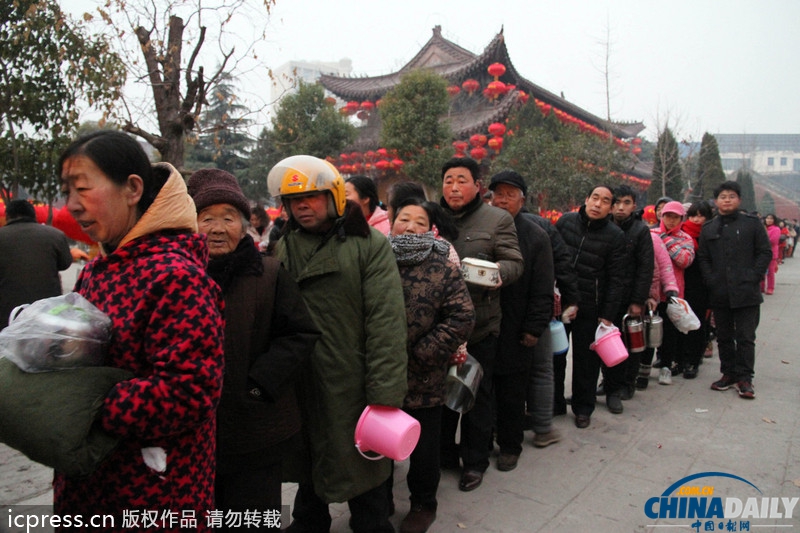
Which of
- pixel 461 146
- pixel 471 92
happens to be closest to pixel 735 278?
pixel 461 146

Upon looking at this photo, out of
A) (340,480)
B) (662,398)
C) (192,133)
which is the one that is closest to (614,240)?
(662,398)

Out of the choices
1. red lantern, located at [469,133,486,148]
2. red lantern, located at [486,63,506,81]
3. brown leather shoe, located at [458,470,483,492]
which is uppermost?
red lantern, located at [486,63,506,81]

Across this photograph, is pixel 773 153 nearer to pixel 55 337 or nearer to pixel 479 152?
pixel 479 152

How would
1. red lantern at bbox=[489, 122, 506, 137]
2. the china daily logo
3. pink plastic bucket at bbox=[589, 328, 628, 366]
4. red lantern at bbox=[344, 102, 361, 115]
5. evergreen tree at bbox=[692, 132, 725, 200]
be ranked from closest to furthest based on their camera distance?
the china daily logo, pink plastic bucket at bbox=[589, 328, 628, 366], red lantern at bbox=[489, 122, 506, 137], evergreen tree at bbox=[692, 132, 725, 200], red lantern at bbox=[344, 102, 361, 115]

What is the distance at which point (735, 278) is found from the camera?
14.4 ft

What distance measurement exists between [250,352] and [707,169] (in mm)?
24781

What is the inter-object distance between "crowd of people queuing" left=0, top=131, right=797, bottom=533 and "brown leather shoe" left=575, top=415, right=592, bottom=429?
17 mm

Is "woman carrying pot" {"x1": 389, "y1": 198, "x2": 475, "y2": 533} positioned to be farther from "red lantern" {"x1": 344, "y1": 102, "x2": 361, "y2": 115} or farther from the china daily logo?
"red lantern" {"x1": 344, "y1": 102, "x2": 361, "y2": 115}

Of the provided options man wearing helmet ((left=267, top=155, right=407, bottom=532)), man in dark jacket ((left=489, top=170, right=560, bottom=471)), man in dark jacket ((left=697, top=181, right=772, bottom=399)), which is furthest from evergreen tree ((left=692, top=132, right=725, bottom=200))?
man wearing helmet ((left=267, top=155, right=407, bottom=532))

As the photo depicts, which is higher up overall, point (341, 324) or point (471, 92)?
point (471, 92)

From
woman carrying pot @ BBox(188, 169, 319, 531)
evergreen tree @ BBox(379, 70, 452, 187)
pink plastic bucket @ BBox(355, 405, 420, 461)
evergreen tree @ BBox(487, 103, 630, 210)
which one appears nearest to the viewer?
woman carrying pot @ BBox(188, 169, 319, 531)

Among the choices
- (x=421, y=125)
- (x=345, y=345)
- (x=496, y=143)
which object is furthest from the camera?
(x=496, y=143)

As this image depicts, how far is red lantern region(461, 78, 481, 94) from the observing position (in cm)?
2276

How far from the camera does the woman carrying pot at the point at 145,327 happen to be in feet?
3.98
